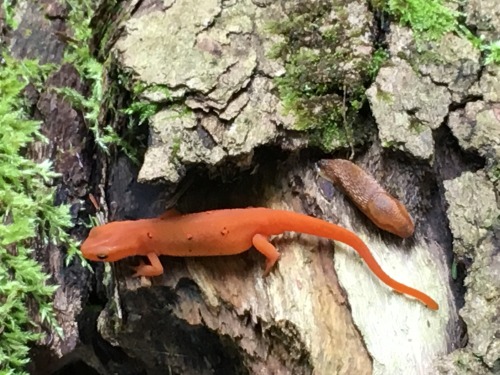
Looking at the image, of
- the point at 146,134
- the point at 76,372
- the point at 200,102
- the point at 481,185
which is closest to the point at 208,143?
the point at 200,102

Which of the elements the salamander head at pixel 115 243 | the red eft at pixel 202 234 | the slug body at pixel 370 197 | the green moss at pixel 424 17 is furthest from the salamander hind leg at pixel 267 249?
the green moss at pixel 424 17

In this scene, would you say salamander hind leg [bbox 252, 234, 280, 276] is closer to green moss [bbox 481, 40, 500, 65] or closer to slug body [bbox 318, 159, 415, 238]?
slug body [bbox 318, 159, 415, 238]

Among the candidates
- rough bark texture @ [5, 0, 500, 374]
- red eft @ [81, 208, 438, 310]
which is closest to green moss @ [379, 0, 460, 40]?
rough bark texture @ [5, 0, 500, 374]

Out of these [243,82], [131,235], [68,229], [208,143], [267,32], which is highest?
[267,32]

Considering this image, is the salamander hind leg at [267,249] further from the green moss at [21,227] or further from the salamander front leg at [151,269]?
the green moss at [21,227]

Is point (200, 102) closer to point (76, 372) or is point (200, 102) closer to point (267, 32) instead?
point (267, 32)

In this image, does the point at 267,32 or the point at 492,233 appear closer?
the point at 492,233
